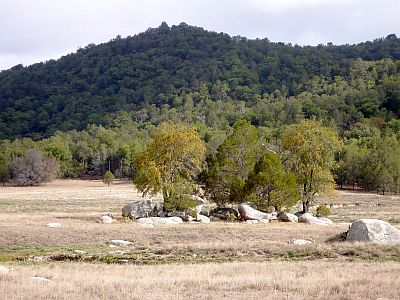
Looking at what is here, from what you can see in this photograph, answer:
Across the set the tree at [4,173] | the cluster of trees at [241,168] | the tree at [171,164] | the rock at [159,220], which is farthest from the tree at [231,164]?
the tree at [4,173]

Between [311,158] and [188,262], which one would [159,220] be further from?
[188,262]

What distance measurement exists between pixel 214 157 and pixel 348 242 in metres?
21.1

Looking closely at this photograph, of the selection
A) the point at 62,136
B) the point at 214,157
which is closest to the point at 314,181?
the point at 214,157

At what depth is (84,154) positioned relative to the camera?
494 feet

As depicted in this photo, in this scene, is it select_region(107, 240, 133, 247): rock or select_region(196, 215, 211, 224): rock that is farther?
select_region(196, 215, 211, 224): rock

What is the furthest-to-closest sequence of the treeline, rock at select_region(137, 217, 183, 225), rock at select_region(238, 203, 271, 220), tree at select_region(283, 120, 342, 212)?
the treeline, tree at select_region(283, 120, 342, 212), rock at select_region(238, 203, 271, 220), rock at select_region(137, 217, 183, 225)

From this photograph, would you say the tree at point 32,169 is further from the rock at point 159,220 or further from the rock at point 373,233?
the rock at point 373,233

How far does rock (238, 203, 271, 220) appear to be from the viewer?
1612 inches

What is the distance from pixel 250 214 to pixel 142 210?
8.92 meters

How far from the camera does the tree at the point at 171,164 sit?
141ft

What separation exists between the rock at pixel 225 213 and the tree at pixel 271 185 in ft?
6.02

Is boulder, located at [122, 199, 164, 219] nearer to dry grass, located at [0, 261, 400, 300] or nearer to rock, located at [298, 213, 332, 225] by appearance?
rock, located at [298, 213, 332, 225]

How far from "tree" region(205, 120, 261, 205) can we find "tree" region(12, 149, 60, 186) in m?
87.3

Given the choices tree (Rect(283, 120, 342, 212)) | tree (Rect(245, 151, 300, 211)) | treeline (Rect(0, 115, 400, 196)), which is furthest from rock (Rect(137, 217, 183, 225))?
tree (Rect(283, 120, 342, 212))
